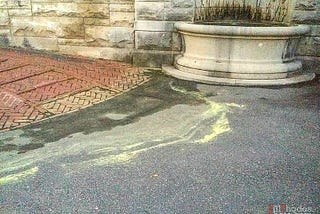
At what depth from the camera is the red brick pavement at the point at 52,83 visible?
466 cm

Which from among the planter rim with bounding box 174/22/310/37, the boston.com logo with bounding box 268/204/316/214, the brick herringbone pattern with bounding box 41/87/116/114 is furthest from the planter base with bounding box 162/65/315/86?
the boston.com logo with bounding box 268/204/316/214

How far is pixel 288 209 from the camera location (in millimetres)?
2568

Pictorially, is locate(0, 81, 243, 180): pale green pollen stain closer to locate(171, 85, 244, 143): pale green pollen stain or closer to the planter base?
locate(171, 85, 244, 143): pale green pollen stain

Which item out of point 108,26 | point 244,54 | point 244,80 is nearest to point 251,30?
point 244,54

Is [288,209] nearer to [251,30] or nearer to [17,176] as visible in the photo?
[17,176]

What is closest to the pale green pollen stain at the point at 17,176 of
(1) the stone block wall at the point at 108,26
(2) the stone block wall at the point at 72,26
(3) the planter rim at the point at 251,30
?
(3) the planter rim at the point at 251,30

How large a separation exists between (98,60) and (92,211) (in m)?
5.00

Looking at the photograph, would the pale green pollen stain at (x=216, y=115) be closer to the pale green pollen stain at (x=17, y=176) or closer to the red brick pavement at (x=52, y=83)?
the red brick pavement at (x=52, y=83)

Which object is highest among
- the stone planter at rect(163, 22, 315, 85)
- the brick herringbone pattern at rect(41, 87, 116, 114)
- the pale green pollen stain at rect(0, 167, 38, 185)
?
the stone planter at rect(163, 22, 315, 85)

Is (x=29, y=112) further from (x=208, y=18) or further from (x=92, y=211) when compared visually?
(x=208, y=18)

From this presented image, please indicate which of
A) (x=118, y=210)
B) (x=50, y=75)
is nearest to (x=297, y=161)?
(x=118, y=210)

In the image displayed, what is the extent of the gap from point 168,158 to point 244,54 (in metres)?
3.22

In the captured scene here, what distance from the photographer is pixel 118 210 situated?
2.56 m

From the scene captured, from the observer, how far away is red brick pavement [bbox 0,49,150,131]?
466cm
